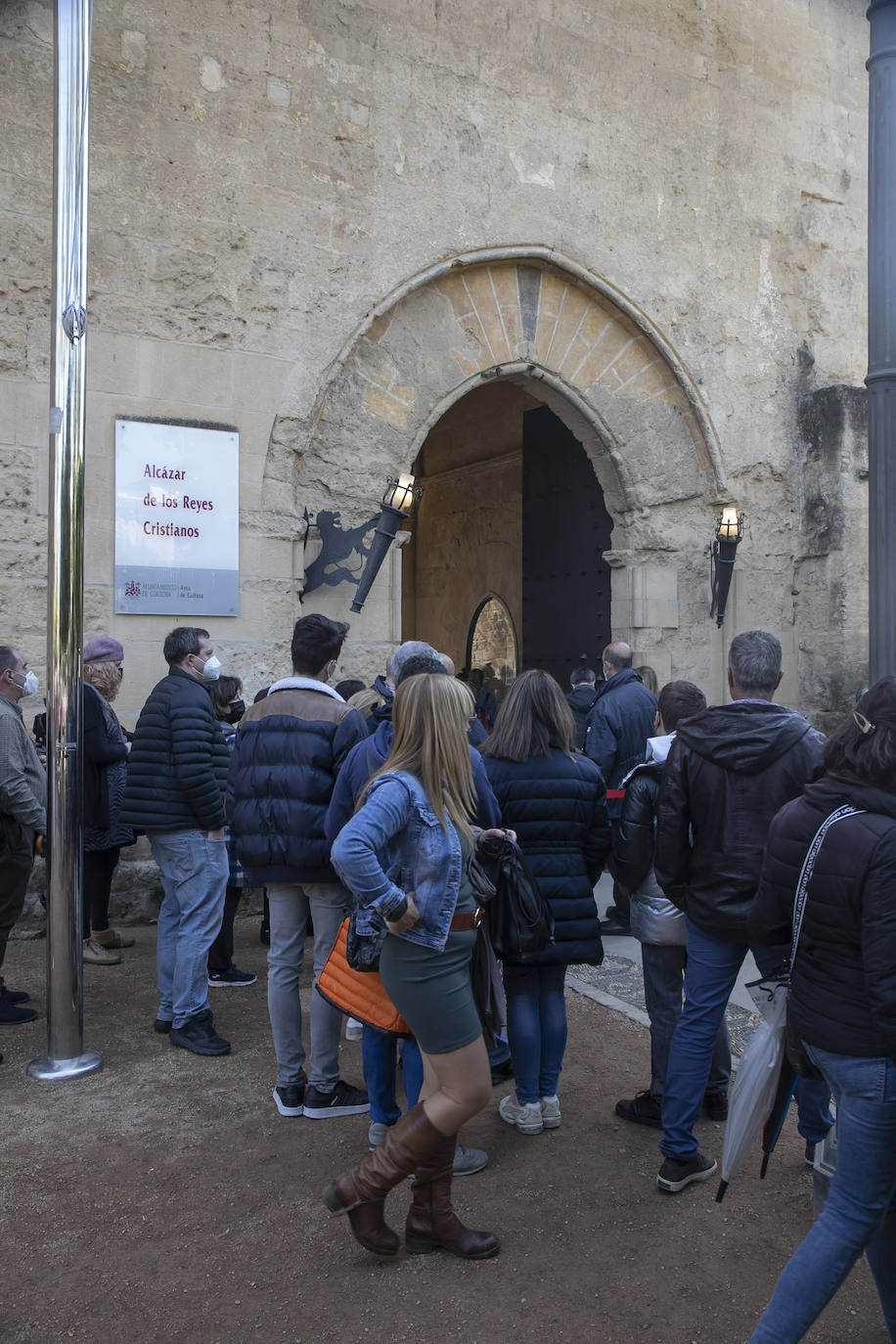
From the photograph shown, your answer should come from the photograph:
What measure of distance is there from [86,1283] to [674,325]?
8.40 meters

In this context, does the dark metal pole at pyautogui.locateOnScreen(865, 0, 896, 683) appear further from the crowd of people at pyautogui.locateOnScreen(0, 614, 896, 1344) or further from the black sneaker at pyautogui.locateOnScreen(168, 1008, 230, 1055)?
the black sneaker at pyautogui.locateOnScreen(168, 1008, 230, 1055)

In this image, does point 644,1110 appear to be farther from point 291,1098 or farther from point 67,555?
point 67,555

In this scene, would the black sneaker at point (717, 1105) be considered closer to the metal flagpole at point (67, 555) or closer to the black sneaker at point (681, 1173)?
the black sneaker at point (681, 1173)

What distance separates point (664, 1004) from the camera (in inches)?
155

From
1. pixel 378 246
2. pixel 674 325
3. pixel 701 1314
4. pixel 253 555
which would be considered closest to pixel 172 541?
pixel 253 555

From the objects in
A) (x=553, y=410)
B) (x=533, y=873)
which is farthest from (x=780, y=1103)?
(x=553, y=410)

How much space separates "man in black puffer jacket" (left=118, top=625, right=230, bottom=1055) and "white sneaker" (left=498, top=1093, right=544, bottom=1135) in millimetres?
1369

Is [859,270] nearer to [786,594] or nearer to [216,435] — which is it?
[786,594]

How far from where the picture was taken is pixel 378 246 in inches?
311

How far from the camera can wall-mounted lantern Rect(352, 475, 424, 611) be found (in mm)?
7816

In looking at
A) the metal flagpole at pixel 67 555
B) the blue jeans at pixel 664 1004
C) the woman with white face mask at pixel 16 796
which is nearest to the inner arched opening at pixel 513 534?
the metal flagpole at pixel 67 555

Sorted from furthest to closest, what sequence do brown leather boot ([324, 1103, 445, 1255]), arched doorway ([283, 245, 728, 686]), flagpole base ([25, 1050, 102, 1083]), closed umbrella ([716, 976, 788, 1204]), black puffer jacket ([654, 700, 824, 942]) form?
arched doorway ([283, 245, 728, 686]) → flagpole base ([25, 1050, 102, 1083]) → black puffer jacket ([654, 700, 824, 942]) → brown leather boot ([324, 1103, 445, 1255]) → closed umbrella ([716, 976, 788, 1204])

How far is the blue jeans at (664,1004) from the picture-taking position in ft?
12.8

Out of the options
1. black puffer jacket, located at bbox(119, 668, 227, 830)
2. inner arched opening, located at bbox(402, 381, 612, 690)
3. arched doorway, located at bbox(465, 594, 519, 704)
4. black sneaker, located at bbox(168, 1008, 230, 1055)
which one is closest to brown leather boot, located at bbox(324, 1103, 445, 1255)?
black sneaker, located at bbox(168, 1008, 230, 1055)
